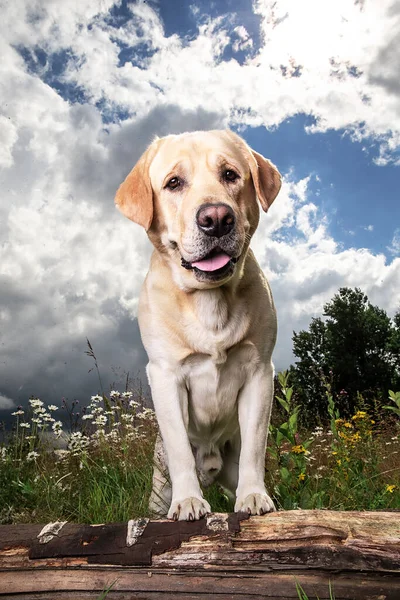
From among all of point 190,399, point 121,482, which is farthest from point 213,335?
point 121,482

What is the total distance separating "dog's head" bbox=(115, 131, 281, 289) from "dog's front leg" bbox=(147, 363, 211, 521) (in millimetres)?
626

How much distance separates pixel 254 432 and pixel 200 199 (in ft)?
4.77

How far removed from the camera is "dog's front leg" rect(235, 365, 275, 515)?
3.43 metres

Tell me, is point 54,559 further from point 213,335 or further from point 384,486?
point 384,486

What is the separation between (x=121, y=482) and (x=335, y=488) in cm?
183

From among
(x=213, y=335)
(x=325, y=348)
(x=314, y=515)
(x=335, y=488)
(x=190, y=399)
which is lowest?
(x=314, y=515)

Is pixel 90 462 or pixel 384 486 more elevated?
pixel 90 462

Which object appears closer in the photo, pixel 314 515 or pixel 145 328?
pixel 314 515

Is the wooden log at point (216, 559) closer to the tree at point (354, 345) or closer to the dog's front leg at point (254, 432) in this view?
the dog's front leg at point (254, 432)

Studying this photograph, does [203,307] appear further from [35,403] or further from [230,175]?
[35,403]

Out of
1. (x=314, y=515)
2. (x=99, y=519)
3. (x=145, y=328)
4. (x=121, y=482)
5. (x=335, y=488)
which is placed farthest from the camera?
(x=121, y=482)

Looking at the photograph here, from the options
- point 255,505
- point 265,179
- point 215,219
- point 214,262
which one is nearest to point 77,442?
point 255,505

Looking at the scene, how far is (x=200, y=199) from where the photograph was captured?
10.7ft

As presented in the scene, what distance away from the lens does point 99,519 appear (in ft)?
14.3
